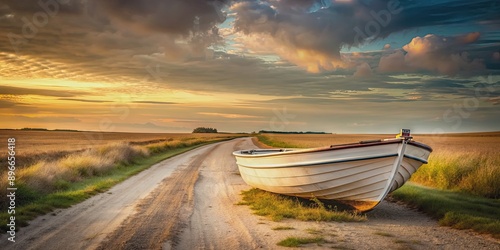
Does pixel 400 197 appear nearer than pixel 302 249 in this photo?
No

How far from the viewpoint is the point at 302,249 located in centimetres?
727

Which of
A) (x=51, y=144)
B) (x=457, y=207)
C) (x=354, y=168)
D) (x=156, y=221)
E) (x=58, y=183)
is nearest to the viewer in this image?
(x=156, y=221)

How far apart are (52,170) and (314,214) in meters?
10.2

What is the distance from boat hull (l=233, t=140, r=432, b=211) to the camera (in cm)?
948

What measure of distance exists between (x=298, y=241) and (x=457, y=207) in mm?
5847

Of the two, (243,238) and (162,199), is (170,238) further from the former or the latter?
(162,199)

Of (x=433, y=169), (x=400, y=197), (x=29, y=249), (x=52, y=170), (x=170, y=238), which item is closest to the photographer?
(x=29, y=249)

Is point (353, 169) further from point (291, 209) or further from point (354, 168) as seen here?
point (291, 209)

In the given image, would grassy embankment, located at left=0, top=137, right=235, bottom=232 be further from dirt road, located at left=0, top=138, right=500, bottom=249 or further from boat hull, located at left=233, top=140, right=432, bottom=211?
boat hull, located at left=233, top=140, right=432, bottom=211

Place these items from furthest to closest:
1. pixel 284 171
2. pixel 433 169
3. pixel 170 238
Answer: pixel 433 169 → pixel 284 171 → pixel 170 238

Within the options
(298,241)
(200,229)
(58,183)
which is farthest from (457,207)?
(58,183)

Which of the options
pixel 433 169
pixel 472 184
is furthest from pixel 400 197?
pixel 433 169

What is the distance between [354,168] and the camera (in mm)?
9680

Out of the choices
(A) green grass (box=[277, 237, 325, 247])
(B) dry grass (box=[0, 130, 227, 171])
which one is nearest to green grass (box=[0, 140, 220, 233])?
(B) dry grass (box=[0, 130, 227, 171])
